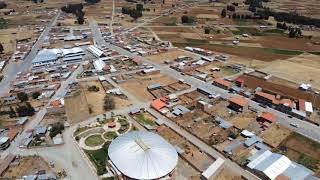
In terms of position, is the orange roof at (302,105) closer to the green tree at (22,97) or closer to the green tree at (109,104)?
the green tree at (109,104)

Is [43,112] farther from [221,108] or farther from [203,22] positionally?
[203,22]

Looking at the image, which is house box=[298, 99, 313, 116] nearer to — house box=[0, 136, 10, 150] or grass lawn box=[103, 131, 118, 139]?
grass lawn box=[103, 131, 118, 139]

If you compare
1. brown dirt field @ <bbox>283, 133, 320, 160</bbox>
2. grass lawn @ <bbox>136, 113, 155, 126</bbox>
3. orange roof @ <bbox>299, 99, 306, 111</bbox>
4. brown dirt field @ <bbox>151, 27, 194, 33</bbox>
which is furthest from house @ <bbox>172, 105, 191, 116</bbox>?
brown dirt field @ <bbox>151, 27, 194, 33</bbox>

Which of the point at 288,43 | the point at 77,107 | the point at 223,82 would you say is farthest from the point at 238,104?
the point at 288,43

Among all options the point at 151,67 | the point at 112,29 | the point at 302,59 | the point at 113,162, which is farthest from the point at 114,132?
the point at 112,29

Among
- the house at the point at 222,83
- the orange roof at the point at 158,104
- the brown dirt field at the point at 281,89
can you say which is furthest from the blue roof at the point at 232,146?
the brown dirt field at the point at 281,89
